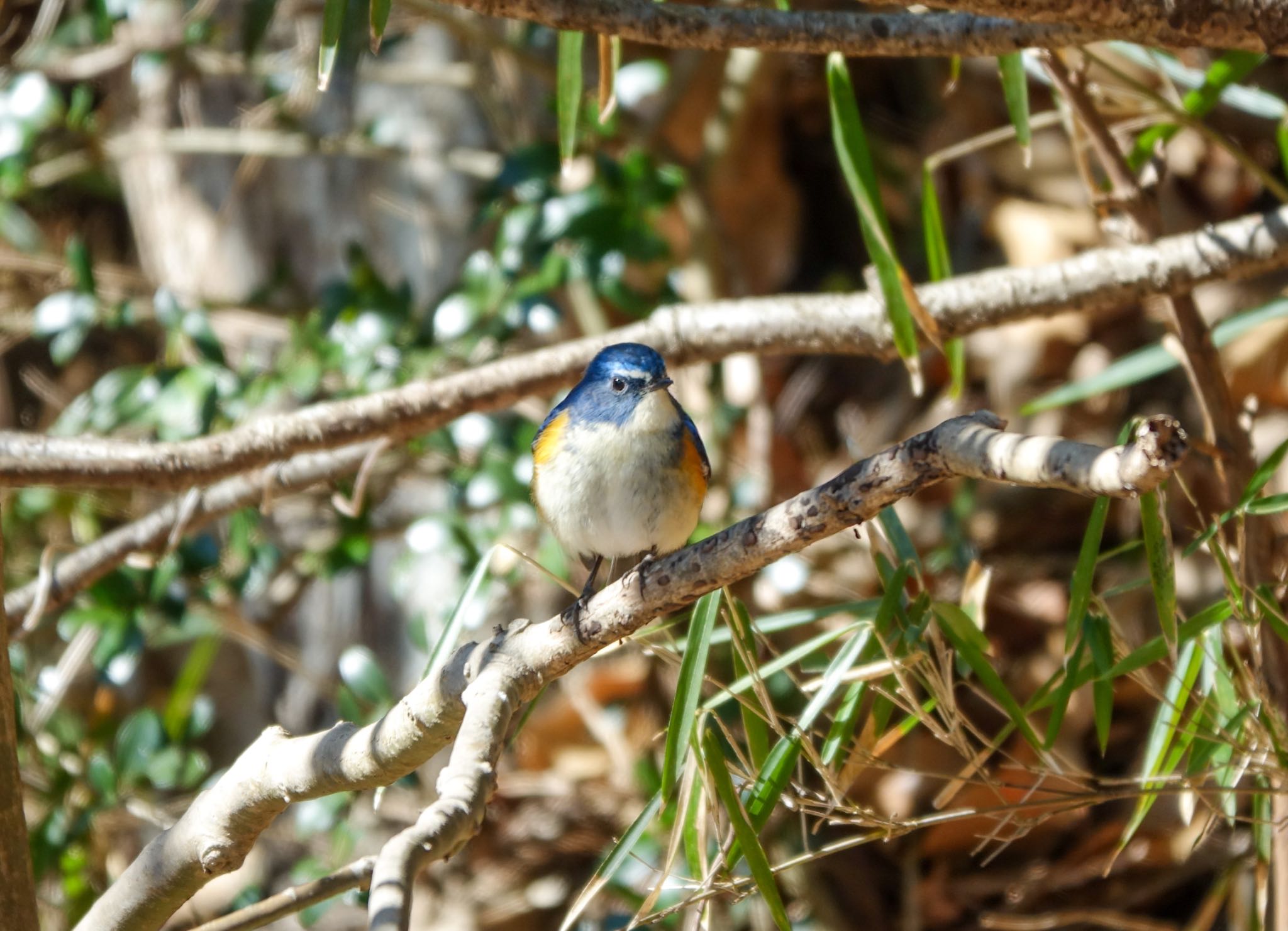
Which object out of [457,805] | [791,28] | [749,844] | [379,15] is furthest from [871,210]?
[457,805]

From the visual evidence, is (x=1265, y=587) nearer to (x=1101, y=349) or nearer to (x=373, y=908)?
(x=373, y=908)

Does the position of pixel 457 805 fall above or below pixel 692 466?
above

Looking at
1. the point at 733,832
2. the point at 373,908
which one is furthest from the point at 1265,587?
the point at 373,908

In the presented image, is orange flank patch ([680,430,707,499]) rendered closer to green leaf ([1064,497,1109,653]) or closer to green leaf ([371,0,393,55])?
green leaf ([1064,497,1109,653])

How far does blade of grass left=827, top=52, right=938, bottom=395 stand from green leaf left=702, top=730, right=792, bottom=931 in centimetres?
104

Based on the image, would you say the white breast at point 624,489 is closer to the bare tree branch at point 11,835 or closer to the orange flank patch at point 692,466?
the orange flank patch at point 692,466

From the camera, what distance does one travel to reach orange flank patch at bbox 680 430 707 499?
2941 mm

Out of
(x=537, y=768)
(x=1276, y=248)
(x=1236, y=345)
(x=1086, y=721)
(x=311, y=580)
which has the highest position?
(x=1276, y=248)

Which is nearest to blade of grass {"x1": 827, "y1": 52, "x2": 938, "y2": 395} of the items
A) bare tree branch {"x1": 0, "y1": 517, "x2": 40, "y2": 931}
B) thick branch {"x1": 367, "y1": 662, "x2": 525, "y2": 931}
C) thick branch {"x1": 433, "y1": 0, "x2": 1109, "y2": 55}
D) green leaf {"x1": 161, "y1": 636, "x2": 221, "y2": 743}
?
thick branch {"x1": 433, "y1": 0, "x2": 1109, "y2": 55}

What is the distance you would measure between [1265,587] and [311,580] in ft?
11.2

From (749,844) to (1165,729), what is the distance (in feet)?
3.54

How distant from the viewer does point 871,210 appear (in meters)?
2.76

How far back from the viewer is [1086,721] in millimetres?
5031

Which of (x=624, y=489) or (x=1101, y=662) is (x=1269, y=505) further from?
(x=624, y=489)
